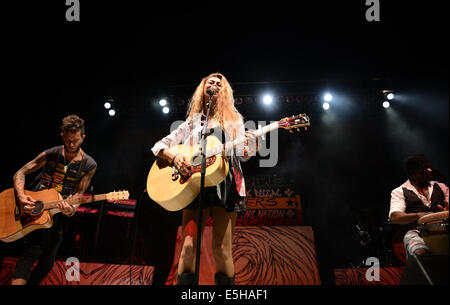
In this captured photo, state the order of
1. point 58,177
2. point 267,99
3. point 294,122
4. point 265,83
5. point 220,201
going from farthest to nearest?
point 267,99 < point 265,83 < point 58,177 < point 294,122 < point 220,201

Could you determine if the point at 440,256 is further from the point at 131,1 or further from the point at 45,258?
the point at 131,1

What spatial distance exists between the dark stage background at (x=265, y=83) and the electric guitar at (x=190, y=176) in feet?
6.10

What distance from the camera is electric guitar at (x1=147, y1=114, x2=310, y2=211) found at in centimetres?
230

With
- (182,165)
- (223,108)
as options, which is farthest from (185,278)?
(223,108)

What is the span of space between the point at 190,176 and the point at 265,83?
12.9ft

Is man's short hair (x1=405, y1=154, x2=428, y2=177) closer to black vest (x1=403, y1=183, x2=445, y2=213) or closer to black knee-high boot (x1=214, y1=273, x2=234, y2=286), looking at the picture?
black vest (x1=403, y1=183, x2=445, y2=213)

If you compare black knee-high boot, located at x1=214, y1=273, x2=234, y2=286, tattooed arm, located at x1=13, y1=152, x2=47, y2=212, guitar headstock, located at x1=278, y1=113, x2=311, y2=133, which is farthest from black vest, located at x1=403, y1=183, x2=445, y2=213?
tattooed arm, located at x1=13, y1=152, x2=47, y2=212

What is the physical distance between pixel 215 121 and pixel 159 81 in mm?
3606

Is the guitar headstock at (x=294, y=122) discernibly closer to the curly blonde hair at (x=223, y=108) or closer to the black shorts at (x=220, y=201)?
the curly blonde hair at (x=223, y=108)

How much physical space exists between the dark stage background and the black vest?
487 millimetres

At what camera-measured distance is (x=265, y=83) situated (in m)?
5.80

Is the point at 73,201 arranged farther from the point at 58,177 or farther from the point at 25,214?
the point at 25,214

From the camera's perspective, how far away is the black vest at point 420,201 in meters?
3.04
